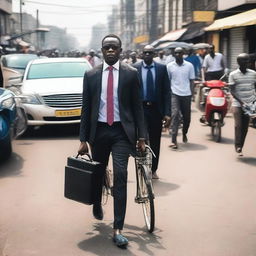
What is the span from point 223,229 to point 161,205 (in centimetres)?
98

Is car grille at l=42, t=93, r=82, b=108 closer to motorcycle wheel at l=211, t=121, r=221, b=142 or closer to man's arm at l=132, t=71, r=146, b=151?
motorcycle wheel at l=211, t=121, r=221, b=142

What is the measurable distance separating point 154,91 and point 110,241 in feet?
8.40

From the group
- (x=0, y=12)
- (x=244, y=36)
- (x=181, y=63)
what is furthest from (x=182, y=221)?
(x=0, y=12)

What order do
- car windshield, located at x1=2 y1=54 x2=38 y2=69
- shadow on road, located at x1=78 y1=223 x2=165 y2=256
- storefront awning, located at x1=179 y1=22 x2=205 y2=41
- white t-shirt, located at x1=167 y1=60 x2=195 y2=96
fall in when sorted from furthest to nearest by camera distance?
storefront awning, located at x1=179 y1=22 x2=205 y2=41 → car windshield, located at x1=2 y1=54 x2=38 y2=69 → white t-shirt, located at x1=167 y1=60 x2=195 y2=96 → shadow on road, located at x1=78 y1=223 x2=165 y2=256

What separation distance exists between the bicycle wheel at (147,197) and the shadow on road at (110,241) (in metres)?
0.11

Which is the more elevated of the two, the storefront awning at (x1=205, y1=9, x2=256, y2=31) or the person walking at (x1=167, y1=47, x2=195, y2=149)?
the storefront awning at (x1=205, y1=9, x2=256, y2=31)

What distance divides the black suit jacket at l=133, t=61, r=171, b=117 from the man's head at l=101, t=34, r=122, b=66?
6.74 ft

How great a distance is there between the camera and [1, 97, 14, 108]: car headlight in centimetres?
775

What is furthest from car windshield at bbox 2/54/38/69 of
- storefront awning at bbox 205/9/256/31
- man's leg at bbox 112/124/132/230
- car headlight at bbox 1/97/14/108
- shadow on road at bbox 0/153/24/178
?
man's leg at bbox 112/124/132/230

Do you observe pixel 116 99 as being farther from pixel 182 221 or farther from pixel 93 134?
pixel 182 221

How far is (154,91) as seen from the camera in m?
6.66

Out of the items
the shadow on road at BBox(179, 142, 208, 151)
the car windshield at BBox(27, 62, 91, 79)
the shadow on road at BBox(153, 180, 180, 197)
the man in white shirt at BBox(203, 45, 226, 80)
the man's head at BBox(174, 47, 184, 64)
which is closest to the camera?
the shadow on road at BBox(153, 180, 180, 197)

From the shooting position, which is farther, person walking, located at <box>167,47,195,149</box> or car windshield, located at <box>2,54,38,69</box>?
car windshield, located at <box>2,54,38,69</box>

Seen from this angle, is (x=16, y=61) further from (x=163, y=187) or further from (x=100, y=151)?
(x=100, y=151)
